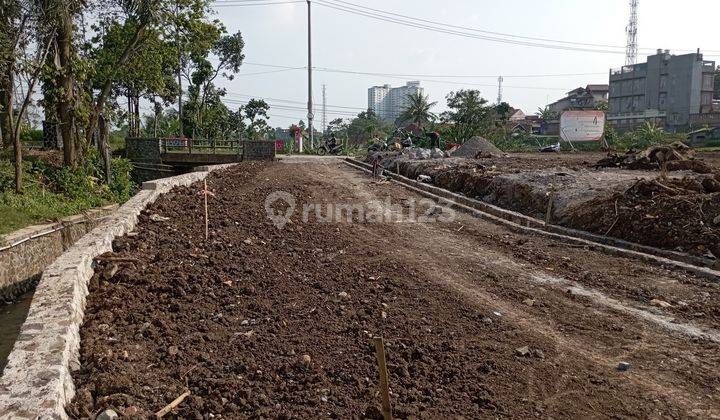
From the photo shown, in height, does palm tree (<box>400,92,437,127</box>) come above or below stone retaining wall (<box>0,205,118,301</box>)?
above

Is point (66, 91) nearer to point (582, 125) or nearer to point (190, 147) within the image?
point (190, 147)

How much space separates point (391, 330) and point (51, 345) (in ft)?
7.82

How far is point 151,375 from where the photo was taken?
3.33 m

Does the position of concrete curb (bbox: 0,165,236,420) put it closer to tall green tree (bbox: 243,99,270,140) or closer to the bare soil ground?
the bare soil ground

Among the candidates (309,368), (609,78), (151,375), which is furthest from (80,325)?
(609,78)

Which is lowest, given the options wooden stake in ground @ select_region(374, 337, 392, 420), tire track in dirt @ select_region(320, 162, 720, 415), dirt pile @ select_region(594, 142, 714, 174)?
tire track in dirt @ select_region(320, 162, 720, 415)

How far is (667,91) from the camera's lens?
57.9 meters

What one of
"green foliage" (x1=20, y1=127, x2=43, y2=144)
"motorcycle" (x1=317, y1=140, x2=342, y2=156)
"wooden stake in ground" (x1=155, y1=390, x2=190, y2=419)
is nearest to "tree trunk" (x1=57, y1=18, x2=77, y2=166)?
"green foliage" (x1=20, y1=127, x2=43, y2=144)

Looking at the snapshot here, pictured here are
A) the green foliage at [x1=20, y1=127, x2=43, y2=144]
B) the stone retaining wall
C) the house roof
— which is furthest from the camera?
the house roof

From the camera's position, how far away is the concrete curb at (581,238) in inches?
246

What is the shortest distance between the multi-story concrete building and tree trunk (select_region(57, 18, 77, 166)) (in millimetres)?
52683

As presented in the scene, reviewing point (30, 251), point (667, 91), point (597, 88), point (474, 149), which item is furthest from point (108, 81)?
point (597, 88)

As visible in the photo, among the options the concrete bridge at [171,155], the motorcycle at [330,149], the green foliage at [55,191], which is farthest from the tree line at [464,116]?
the green foliage at [55,191]

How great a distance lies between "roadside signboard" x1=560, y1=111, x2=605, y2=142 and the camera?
2756cm
